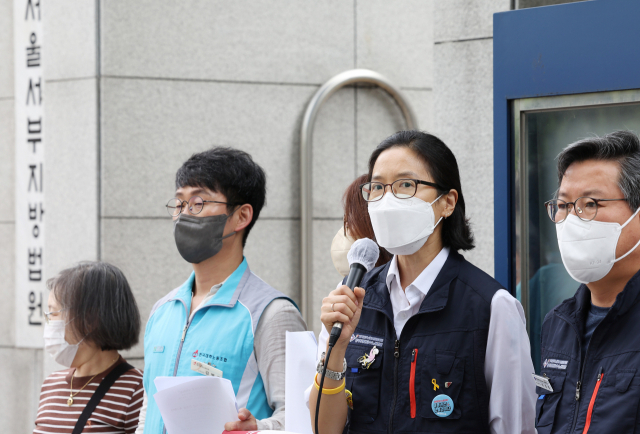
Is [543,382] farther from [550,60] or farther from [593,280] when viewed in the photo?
[550,60]

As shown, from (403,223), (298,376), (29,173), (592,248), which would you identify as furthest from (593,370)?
(29,173)

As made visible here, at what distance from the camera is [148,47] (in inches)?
248

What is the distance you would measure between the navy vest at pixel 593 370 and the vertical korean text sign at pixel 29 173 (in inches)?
202

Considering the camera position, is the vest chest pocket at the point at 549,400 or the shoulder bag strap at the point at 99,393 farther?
the shoulder bag strap at the point at 99,393

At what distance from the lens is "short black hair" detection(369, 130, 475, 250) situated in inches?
99.7

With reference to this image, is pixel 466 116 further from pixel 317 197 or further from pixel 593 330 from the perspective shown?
pixel 317 197

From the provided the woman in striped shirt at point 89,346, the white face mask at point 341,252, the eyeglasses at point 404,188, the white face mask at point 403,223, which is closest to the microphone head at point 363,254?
the white face mask at point 403,223

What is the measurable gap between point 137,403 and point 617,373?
2260 millimetres

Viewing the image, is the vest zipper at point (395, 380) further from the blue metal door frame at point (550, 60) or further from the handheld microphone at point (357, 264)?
the blue metal door frame at point (550, 60)

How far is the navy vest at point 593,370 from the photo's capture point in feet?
7.27

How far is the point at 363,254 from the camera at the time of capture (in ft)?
7.73

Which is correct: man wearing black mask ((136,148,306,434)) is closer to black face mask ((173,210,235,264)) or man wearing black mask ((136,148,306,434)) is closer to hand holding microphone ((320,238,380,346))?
black face mask ((173,210,235,264))

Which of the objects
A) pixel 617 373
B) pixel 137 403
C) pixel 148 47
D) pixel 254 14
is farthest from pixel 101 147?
pixel 617 373

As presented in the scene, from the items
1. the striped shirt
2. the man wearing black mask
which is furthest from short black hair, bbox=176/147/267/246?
the striped shirt
